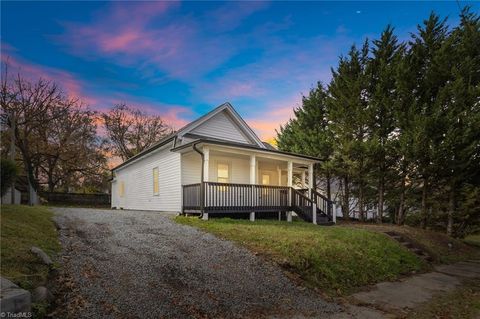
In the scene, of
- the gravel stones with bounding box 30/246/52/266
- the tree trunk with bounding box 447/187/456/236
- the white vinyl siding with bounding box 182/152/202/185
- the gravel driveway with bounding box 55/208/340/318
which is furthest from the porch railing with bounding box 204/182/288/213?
the tree trunk with bounding box 447/187/456/236

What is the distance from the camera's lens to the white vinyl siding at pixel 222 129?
17.7 m

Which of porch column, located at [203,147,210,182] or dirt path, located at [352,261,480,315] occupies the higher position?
porch column, located at [203,147,210,182]

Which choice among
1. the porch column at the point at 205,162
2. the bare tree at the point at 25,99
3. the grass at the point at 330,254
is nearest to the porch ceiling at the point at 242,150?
the porch column at the point at 205,162

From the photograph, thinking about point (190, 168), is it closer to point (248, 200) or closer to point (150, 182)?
point (248, 200)

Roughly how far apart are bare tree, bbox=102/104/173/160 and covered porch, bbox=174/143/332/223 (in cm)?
2569

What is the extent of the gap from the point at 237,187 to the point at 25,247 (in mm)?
9086

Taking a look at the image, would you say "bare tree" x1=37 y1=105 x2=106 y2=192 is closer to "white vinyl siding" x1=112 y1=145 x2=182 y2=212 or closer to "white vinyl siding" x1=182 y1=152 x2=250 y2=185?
"white vinyl siding" x1=112 y1=145 x2=182 y2=212

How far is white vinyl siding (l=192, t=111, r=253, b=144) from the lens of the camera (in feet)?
58.0

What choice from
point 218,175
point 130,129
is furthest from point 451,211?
point 130,129

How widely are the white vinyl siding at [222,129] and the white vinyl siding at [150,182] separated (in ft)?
8.26

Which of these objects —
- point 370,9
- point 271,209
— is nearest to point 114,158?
point 271,209

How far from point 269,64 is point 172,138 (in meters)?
5.97

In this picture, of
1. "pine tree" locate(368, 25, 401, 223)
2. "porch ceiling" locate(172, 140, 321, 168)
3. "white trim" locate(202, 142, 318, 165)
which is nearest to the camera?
"porch ceiling" locate(172, 140, 321, 168)

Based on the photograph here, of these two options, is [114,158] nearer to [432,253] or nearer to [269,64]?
[269,64]
